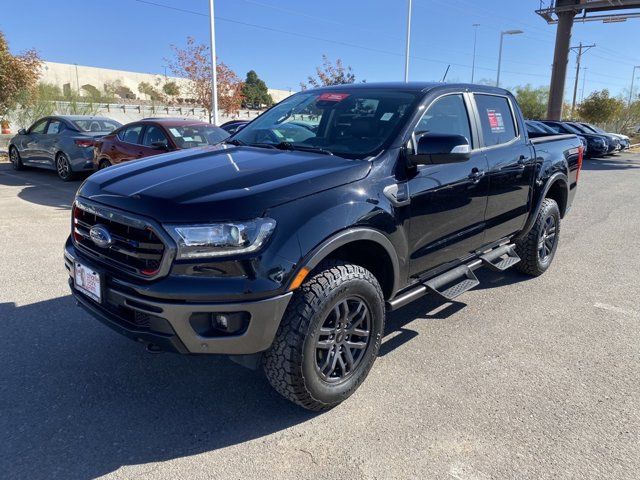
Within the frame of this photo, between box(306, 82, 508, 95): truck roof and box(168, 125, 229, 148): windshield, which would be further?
box(168, 125, 229, 148): windshield

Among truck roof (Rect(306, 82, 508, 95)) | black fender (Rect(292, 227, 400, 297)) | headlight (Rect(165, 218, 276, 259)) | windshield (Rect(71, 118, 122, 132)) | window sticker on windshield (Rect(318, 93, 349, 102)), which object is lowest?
black fender (Rect(292, 227, 400, 297))

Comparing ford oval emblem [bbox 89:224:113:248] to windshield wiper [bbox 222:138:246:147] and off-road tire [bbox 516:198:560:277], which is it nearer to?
windshield wiper [bbox 222:138:246:147]

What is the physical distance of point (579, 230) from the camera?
25.0 feet

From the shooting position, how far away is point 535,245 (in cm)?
504

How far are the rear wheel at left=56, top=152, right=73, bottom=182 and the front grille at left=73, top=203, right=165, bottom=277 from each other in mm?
9062

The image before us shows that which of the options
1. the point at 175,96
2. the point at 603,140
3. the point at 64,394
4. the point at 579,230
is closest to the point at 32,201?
the point at 64,394

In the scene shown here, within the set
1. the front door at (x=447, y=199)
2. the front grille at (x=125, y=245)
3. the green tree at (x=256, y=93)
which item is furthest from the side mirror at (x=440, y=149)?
the green tree at (x=256, y=93)

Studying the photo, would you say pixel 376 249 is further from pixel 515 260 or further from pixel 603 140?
pixel 603 140

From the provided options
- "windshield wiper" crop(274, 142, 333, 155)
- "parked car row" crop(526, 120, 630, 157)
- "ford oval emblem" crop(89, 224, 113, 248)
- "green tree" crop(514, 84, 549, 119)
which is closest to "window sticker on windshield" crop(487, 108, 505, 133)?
"windshield wiper" crop(274, 142, 333, 155)

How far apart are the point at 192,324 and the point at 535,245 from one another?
3.84 meters

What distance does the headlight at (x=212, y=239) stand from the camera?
2410 millimetres

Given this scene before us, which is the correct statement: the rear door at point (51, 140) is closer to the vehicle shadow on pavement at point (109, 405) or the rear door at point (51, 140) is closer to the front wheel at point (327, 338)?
the vehicle shadow on pavement at point (109, 405)

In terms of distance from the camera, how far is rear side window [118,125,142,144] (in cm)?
897

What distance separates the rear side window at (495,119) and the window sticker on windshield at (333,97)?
3.81 ft
